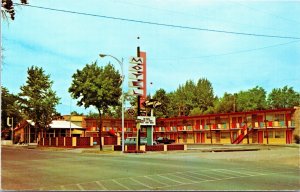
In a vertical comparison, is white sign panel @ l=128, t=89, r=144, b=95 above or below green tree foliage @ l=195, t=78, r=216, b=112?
below

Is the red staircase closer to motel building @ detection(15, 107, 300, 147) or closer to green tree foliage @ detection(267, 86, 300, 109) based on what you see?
motel building @ detection(15, 107, 300, 147)

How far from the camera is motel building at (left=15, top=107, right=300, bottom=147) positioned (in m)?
59.5

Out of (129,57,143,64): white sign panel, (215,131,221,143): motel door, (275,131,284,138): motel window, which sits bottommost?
(215,131,221,143): motel door

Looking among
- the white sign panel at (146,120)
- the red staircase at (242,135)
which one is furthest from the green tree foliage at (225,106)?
the white sign panel at (146,120)

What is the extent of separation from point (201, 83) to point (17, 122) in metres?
57.6

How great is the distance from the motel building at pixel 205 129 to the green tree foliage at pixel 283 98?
3328 cm

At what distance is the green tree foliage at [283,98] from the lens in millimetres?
100750

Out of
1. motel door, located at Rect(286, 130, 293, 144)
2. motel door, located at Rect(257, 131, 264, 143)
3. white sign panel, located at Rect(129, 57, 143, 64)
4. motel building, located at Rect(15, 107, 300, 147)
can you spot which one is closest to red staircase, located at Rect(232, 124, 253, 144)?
motel building, located at Rect(15, 107, 300, 147)

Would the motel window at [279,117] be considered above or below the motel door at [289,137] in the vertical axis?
above

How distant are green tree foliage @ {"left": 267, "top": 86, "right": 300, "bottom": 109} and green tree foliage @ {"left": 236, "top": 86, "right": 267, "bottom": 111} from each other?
292 centimetres

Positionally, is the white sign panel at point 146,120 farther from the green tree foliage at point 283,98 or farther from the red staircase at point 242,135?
the green tree foliage at point 283,98

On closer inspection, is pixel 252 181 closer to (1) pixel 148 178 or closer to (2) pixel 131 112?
(1) pixel 148 178

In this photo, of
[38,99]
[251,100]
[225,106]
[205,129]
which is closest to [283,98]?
[251,100]

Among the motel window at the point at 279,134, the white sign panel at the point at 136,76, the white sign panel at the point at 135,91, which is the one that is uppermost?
the white sign panel at the point at 136,76
